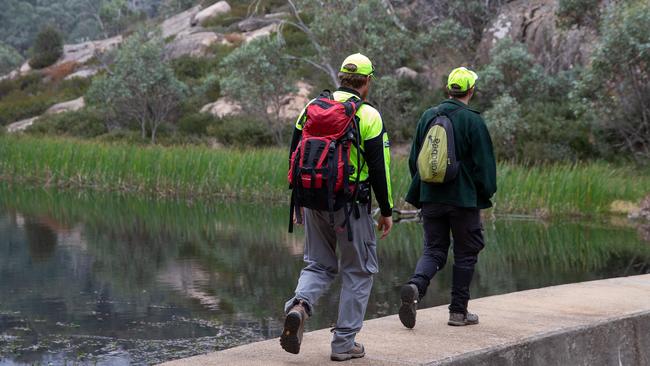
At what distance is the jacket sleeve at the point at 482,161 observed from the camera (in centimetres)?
675

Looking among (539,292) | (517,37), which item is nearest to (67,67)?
(517,37)

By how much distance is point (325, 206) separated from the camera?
18.3 ft

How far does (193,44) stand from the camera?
1964 inches

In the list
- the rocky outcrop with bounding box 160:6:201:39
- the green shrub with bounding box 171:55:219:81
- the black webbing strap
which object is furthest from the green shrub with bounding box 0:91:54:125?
the black webbing strap

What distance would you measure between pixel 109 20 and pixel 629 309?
8396 cm

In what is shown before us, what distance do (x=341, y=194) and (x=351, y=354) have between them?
872 millimetres

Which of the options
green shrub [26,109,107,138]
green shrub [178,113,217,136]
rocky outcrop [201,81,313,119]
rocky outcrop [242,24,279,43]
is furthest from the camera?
rocky outcrop [242,24,279,43]

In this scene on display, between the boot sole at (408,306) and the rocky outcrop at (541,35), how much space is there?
75.9 ft

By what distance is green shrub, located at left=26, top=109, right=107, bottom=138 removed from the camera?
121 feet

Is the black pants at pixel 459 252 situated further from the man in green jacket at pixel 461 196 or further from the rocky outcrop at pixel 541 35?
the rocky outcrop at pixel 541 35

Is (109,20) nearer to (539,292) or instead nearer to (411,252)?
(411,252)

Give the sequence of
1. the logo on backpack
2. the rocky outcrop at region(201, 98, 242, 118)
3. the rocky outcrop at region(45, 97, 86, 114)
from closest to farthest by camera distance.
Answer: the logo on backpack, the rocky outcrop at region(201, 98, 242, 118), the rocky outcrop at region(45, 97, 86, 114)

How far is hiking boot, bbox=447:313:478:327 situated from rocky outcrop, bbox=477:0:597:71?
2276 cm

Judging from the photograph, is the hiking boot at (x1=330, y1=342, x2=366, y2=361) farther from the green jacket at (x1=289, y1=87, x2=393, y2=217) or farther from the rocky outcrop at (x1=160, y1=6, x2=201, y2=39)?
the rocky outcrop at (x1=160, y1=6, x2=201, y2=39)
